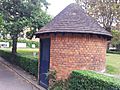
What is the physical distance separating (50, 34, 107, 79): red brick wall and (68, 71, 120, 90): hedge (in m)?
0.81

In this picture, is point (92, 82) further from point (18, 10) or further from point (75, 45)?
point (18, 10)

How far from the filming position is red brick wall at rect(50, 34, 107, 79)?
10727mm

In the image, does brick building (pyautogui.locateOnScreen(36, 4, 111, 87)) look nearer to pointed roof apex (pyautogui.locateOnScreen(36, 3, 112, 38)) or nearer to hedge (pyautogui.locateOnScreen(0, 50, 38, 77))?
pointed roof apex (pyautogui.locateOnScreen(36, 3, 112, 38))

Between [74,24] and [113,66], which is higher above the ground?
[74,24]

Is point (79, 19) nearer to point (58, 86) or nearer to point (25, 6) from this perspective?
point (58, 86)

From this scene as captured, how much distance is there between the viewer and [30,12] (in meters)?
21.6

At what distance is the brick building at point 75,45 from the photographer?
10.7 metres

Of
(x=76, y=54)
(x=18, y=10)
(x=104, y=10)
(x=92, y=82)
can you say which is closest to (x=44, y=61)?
(x=76, y=54)

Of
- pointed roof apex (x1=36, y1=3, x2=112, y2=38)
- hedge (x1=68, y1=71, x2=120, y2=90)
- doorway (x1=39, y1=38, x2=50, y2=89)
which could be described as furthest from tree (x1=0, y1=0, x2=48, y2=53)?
hedge (x1=68, y1=71, x2=120, y2=90)

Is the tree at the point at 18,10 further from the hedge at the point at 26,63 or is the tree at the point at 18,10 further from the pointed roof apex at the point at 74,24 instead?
the pointed roof apex at the point at 74,24

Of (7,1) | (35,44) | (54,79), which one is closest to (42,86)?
(54,79)

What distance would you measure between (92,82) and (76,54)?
2937 mm

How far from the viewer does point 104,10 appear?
31500mm

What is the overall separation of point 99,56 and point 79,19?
6.13 ft
